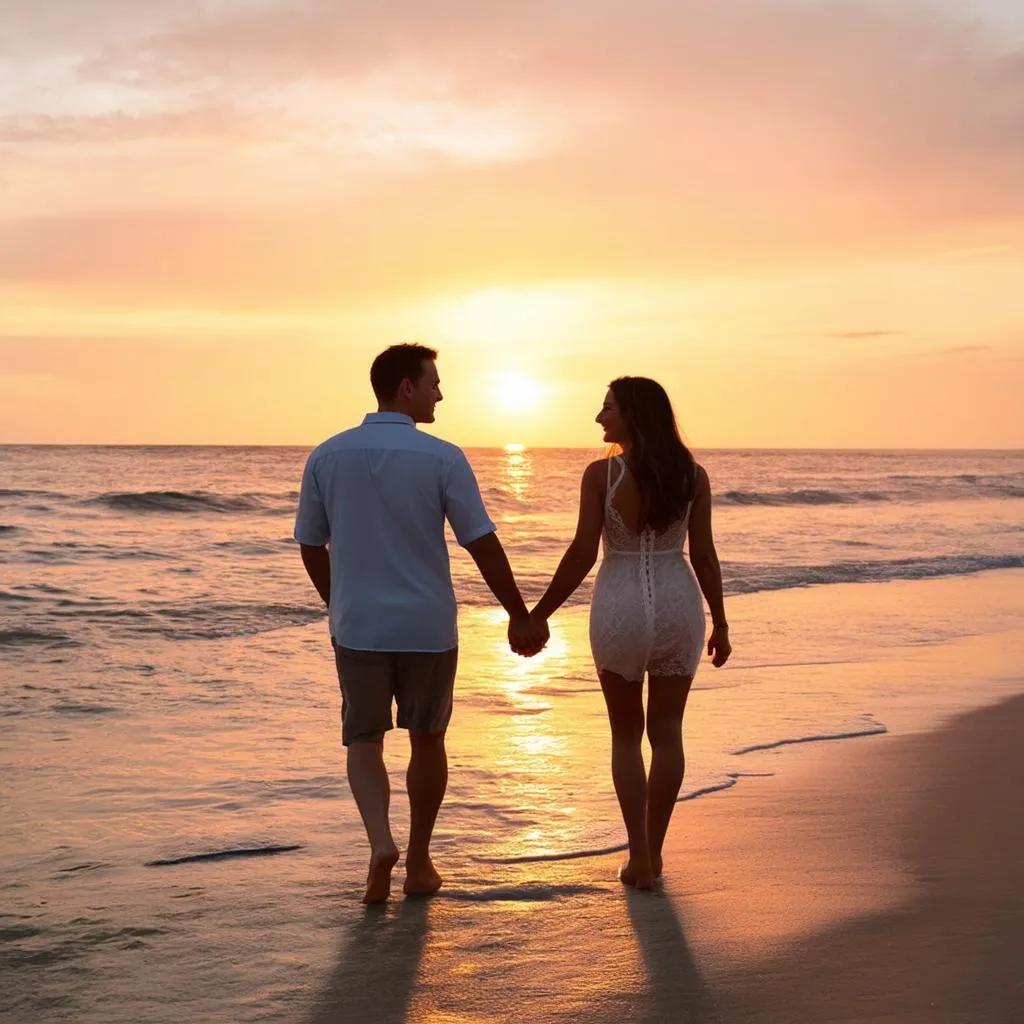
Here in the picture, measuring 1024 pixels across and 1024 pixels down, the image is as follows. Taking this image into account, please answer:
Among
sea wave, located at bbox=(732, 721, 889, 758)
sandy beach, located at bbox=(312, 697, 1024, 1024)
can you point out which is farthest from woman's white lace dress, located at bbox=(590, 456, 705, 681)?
sea wave, located at bbox=(732, 721, 889, 758)

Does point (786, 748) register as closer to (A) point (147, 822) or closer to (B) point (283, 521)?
(A) point (147, 822)

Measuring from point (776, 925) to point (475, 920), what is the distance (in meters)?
0.99

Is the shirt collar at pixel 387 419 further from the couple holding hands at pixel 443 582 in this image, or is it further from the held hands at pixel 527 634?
the held hands at pixel 527 634

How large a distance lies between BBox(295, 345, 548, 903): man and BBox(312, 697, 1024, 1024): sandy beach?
0.39 meters

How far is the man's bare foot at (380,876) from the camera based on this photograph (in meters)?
4.42

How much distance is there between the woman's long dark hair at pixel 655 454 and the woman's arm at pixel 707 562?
9cm

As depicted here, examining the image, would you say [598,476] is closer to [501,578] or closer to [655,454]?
[655,454]

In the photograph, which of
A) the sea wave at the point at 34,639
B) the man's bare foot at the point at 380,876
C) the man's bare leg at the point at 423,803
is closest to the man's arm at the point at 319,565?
the man's bare leg at the point at 423,803

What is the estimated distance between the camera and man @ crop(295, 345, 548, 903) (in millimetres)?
4371

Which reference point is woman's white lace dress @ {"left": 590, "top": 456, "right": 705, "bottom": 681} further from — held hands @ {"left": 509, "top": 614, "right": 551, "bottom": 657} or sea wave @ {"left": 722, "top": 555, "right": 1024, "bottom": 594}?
sea wave @ {"left": 722, "top": 555, "right": 1024, "bottom": 594}

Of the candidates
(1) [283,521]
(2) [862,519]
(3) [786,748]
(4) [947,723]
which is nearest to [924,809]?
(3) [786,748]

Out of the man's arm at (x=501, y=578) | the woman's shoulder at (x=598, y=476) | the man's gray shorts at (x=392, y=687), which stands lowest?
the man's gray shorts at (x=392, y=687)

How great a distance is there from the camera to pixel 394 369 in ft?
14.9

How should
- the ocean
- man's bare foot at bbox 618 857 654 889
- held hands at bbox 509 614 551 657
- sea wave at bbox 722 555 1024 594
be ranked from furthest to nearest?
sea wave at bbox 722 555 1024 594 → held hands at bbox 509 614 551 657 → man's bare foot at bbox 618 857 654 889 → the ocean
